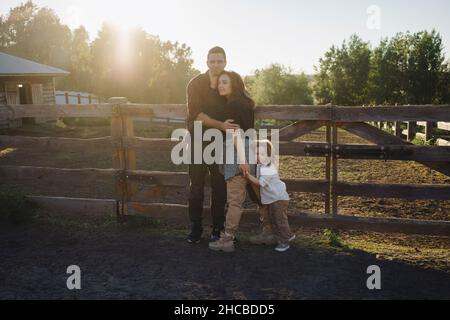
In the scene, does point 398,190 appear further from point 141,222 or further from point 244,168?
point 141,222

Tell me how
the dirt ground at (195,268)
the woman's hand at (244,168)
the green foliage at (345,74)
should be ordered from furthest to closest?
the green foliage at (345,74)
the woman's hand at (244,168)
the dirt ground at (195,268)

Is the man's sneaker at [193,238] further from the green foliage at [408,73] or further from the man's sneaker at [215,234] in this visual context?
the green foliage at [408,73]

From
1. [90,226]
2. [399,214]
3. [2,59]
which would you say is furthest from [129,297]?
[2,59]

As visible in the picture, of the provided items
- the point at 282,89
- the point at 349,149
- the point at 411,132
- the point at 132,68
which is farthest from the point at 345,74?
the point at 349,149

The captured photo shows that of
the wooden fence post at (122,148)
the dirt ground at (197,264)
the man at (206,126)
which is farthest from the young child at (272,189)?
the wooden fence post at (122,148)

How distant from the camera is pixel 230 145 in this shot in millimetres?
4410

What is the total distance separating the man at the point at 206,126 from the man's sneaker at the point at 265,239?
39cm

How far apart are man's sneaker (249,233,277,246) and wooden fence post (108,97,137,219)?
1.78 meters

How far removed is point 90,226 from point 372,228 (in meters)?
3.41

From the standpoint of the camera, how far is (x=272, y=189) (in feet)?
14.6

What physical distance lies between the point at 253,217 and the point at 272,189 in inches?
29.0

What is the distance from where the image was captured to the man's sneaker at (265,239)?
4676mm

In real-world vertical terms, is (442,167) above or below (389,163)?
above

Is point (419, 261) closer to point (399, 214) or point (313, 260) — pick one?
point (313, 260)
